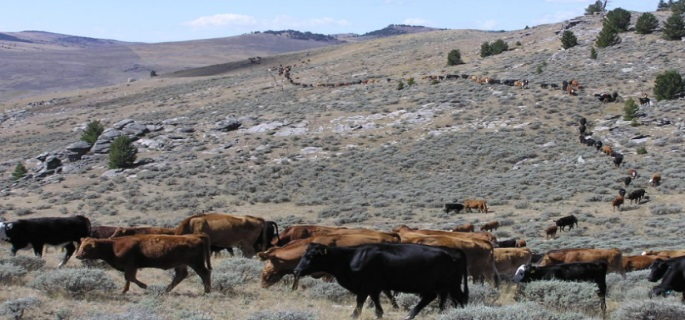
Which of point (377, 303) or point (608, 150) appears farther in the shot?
point (608, 150)

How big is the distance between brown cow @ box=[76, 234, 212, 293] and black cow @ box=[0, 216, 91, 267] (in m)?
3.50

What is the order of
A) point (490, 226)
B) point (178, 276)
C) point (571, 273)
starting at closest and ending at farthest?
point (178, 276)
point (571, 273)
point (490, 226)

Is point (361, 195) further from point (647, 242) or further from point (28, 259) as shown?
point (28, 259)

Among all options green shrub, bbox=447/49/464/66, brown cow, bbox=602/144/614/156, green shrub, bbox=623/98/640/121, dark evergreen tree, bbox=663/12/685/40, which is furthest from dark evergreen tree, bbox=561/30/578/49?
brown cow, bbox=602/144/614/156

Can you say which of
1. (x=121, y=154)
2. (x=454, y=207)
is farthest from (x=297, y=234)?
(x=121, y=154)

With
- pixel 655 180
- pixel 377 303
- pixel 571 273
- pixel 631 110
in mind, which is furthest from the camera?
pixel 631 110

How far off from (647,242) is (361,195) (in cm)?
1679

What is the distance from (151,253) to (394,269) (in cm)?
396

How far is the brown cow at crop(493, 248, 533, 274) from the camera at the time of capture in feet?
46.3

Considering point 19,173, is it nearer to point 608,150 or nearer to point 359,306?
point 608,150

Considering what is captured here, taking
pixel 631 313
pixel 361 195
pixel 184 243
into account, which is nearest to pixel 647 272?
pixel 631 313

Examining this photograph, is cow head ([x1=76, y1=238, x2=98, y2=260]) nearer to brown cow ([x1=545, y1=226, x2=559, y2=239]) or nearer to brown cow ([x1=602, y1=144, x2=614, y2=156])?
brown cow ([x1=545, y1=226, x2=559, y2=239])

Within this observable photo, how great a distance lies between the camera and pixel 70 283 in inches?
376

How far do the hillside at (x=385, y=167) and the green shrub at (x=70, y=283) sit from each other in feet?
0.40
